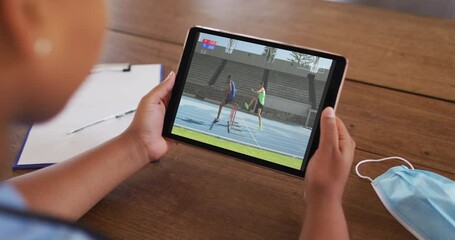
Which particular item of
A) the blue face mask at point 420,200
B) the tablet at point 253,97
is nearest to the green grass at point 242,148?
the tablet at point 253,97

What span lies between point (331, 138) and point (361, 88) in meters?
0.21

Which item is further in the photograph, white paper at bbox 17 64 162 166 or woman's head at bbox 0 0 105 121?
white paper at bbox 17 64 162 166

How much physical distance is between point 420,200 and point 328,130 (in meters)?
0.16

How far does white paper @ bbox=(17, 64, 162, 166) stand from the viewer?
2.45ft

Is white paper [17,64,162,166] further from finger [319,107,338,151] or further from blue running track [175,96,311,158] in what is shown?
finger [319,107,338,151]

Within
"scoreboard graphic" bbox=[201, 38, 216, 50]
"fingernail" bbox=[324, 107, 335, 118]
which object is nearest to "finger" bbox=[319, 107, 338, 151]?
"fingernail" bbox=[324, 107, 335, 118]

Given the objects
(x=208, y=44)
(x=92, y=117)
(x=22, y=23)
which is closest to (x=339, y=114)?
(x=208, y=44)

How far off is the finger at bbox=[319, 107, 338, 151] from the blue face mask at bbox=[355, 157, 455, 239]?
0.34 ft

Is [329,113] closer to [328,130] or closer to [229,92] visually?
[328,130]

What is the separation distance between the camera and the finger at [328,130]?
0.62m

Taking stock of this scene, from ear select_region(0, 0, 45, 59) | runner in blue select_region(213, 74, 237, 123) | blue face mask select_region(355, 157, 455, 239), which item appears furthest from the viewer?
runner in blue select_region(213, 74, 237, 123)

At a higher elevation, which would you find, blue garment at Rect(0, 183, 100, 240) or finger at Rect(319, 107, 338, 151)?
finger at Rect(319, 107, 338, 151)

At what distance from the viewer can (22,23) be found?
1.15ft

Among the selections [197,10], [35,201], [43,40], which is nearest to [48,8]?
[43,40]
